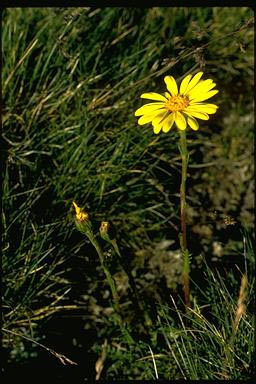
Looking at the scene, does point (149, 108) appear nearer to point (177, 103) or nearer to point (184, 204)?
point (177, 103)

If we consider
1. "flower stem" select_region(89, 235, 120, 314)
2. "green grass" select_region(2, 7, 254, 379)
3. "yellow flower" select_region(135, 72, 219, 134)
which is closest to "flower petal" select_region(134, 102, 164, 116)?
"yellow flower" select_region(135, 72, 219, 134)

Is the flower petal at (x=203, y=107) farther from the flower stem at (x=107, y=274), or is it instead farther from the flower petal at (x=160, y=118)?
the flower stem at (x=107, y=274)

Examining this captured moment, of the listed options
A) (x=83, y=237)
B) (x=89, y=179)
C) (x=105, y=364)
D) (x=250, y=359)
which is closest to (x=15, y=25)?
(x=89, y=179)

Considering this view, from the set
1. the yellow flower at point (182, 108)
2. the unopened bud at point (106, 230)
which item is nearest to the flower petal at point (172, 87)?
the yellow flower at point (182, 108)

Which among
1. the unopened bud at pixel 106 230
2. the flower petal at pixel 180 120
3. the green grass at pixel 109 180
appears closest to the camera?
the flower petal at pixel 180 120

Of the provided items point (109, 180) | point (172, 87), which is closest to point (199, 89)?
point (172, 87)

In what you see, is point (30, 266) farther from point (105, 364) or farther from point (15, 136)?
point (15, 136)

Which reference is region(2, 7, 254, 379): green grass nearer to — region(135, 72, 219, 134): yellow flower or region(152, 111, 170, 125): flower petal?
region(135, 72, 219, 134): yellow flower
